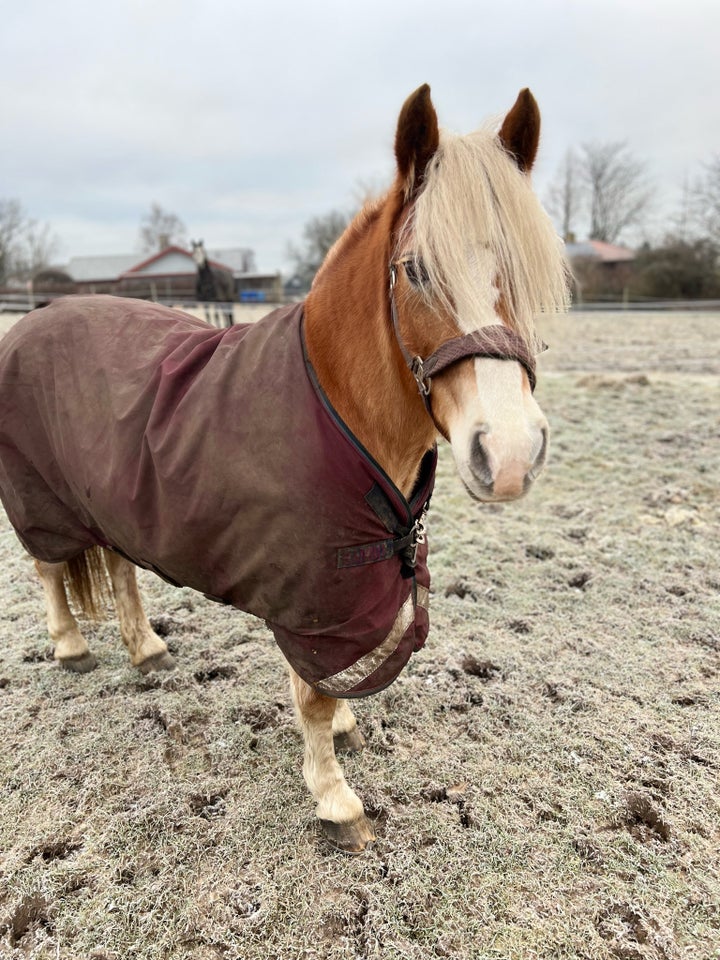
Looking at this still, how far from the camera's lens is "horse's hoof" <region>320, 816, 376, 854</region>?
2.04m

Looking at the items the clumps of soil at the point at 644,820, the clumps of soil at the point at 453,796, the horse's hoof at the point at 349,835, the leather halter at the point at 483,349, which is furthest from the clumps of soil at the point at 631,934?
the leather halter at the point at 483,349

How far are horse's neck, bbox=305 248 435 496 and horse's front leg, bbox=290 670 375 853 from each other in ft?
2.76

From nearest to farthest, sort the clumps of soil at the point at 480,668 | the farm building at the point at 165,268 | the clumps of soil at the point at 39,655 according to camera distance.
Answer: the clumps of soil at the point at 480,668
the clumps of soil at the point at 39,655
the farm building at the point at 165,268

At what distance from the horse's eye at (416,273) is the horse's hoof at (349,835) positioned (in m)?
1.75

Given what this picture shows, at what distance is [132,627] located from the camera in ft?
9.59

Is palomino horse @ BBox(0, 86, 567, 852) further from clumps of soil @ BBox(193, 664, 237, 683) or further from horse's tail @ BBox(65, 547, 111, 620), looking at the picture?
clumps of soil @ BBox(193, 664, 237, 683)

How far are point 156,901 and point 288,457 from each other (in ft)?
4.67

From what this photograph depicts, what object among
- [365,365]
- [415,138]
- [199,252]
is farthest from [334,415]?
[199,252]

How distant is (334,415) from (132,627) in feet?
6.03

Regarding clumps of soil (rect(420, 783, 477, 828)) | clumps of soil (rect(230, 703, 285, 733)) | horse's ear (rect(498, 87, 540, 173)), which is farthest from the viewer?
clumps of soil (rect(230, 703, 285, 733))

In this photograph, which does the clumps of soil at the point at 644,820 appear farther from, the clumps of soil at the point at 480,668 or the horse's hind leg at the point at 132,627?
the horse's hind leg at the point at 132,627

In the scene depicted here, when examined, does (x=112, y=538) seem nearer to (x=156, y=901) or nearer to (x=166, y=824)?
(x=166, y=824)

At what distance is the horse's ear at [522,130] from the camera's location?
5.14ft

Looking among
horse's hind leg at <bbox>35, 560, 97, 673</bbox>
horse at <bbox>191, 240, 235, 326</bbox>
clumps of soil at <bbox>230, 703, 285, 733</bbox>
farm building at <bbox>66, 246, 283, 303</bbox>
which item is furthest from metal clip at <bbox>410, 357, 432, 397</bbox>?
farm building at <bbox>66, 246, 283, 303</bbox>
